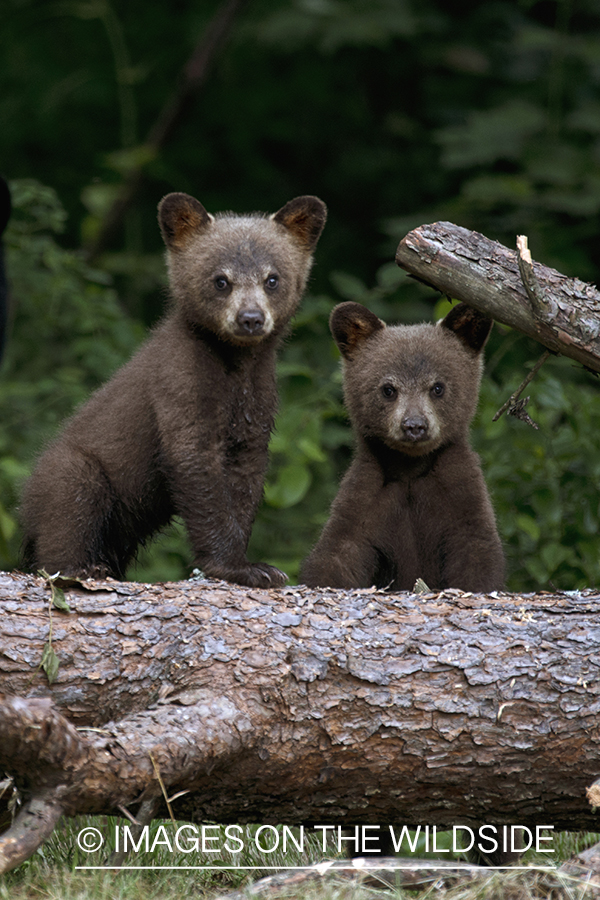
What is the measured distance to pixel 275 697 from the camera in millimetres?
3062

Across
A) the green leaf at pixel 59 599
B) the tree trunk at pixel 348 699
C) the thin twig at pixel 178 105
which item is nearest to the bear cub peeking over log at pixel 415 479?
the tree trunk at pixel 348 699

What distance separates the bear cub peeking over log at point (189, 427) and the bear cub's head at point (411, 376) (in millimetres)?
308

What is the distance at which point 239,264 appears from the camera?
4.10 metres

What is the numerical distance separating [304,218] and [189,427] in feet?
3.52

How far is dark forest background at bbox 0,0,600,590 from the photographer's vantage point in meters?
5.50

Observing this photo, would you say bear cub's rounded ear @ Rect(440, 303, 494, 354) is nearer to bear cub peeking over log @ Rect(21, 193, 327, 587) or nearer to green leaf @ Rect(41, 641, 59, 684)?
bear cub peeking over log @ Rect(21, 193, 327, 587)

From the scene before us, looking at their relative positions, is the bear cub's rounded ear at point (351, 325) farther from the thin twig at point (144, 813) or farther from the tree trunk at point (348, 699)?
the thin twig at point (144, 813)

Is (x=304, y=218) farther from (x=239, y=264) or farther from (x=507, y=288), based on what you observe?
(x=507, y=288)

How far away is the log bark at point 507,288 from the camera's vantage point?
11.6 ft

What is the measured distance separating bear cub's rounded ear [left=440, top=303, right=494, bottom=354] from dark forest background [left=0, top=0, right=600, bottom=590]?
845 mm

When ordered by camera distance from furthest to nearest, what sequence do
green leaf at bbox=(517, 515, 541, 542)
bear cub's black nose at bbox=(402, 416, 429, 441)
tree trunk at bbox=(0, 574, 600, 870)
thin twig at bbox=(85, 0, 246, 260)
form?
thin twig at bbox=(85, 0, 246, 260), green leaf at bbox=(517, 515, 541, 542), bear cub's black nose at bbox=(402, 416, 429, 441), tree trunk at bbox=(0, 574, 600, 870)

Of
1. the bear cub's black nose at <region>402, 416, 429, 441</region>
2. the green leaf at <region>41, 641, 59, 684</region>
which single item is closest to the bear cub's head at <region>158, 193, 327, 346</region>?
the bear cub's black nose at <region>402, 416, 429, 441</region>

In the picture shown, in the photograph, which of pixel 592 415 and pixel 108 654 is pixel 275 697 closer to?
pixel 108 654

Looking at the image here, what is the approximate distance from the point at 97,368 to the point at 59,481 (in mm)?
2737
